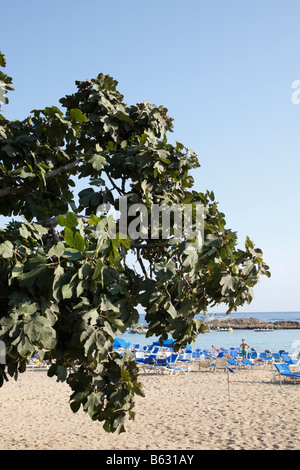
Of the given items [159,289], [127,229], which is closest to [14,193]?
[127,229]

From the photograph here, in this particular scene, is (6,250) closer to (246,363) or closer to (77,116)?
(77,116)

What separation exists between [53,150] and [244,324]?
352 feet

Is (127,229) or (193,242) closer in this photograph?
(193,242)

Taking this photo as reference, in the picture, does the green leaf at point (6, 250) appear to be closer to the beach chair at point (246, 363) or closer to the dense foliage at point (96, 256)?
the dense foliage at point (96, 256)

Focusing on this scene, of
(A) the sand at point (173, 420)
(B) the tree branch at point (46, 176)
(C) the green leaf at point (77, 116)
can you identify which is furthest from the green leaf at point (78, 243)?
(A) the sand at point (173, 420)

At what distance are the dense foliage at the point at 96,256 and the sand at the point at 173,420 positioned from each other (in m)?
4.92

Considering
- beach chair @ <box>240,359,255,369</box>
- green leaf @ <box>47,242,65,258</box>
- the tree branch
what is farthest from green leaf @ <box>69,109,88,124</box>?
beach chair @ <box>240,359,255,369</box>

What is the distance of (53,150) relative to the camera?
16.1 ft

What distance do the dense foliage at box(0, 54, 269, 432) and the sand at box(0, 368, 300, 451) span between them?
4921 mm

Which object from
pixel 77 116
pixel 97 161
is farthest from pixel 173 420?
pixel 77 116

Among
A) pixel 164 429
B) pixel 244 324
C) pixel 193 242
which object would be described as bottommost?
pixel 244 324

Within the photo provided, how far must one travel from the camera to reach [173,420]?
10.4 metres
